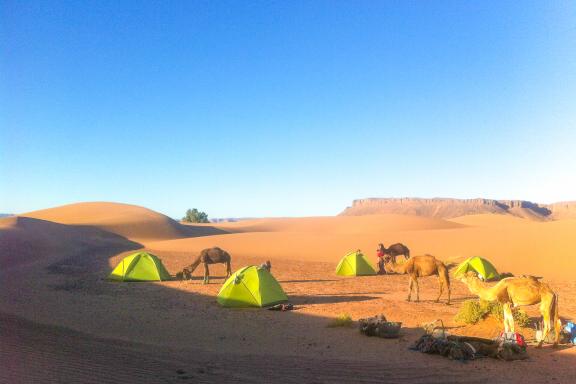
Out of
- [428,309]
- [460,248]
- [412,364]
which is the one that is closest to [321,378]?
[412,364]

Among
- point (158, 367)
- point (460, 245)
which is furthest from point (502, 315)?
point (460, 245)

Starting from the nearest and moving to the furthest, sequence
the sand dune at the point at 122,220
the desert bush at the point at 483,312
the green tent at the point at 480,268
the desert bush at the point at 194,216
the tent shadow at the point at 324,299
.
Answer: the desert bush at the point at 483,312 → the tent shadow at the point at 324,299 → the green tent at the point at 480,268 → the sand dune at the point at 122,220 → the desert bush at the point at 194,216

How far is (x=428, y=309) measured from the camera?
15281 mm

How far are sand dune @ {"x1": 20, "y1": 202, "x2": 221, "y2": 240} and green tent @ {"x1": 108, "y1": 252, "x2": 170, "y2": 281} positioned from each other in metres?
43.1

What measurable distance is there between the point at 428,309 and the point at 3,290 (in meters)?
15.7

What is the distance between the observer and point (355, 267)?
2609 centimetres

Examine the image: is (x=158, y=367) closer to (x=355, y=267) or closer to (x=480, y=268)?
(x=355, y=267)

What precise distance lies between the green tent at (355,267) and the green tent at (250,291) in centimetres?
1061

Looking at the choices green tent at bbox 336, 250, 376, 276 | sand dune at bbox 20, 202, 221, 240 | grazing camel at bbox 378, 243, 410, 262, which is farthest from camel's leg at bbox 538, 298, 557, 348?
sand dune at bbox 20, 202, 221, 240

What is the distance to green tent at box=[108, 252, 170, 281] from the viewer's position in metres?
21.8

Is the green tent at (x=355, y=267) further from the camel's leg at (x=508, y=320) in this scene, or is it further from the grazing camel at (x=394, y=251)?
the camel's leg at (x=508, y=320)

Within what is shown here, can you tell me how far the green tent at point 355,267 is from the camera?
26000mm

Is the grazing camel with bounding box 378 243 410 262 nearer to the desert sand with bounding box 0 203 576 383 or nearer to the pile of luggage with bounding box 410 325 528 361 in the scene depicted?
the desert sand with bounding box 0 203 576 383

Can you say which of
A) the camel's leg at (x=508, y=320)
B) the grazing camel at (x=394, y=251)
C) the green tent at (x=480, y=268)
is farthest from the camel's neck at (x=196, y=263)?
the camel's leg at (x=508, y=320)
